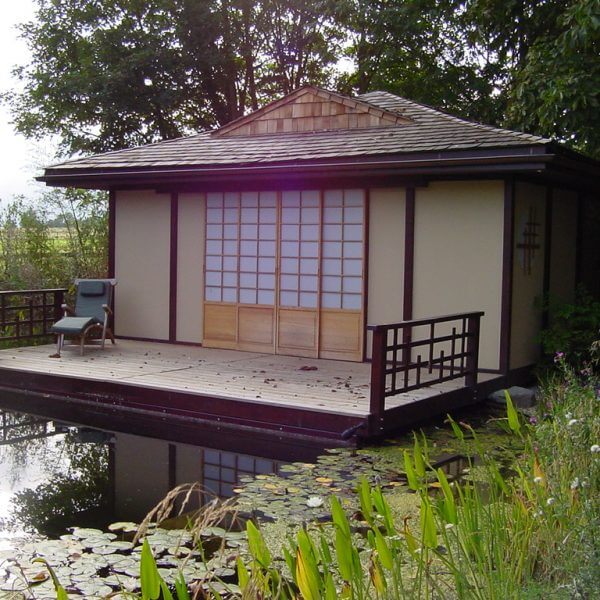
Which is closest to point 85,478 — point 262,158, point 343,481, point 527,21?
point 343,481

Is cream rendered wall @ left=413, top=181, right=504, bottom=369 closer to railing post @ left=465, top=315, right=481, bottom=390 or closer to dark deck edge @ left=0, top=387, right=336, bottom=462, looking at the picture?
railing post @ left=465, top=315, right=481, bottom=390

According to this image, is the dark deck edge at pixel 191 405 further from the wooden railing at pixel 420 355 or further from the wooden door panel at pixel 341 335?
the wooden door panel at pixel 341 335

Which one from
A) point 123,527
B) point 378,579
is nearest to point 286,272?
point 123,527

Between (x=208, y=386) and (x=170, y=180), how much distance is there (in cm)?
336

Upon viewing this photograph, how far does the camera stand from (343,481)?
589 cm

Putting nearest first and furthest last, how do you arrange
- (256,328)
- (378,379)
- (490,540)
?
(490,540)
(378,379)
(256,328)

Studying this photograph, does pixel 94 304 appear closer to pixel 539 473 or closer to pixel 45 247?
pixel 45 247

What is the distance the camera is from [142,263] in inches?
444

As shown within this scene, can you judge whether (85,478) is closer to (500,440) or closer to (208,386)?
(208,386)

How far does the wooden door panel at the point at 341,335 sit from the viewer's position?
31.6ft

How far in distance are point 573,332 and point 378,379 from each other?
3.20m

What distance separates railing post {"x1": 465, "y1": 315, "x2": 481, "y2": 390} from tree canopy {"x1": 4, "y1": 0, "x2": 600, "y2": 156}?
7553 millimetres

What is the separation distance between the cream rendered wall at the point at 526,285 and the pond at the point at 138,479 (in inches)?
53.0

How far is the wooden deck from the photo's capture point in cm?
727
